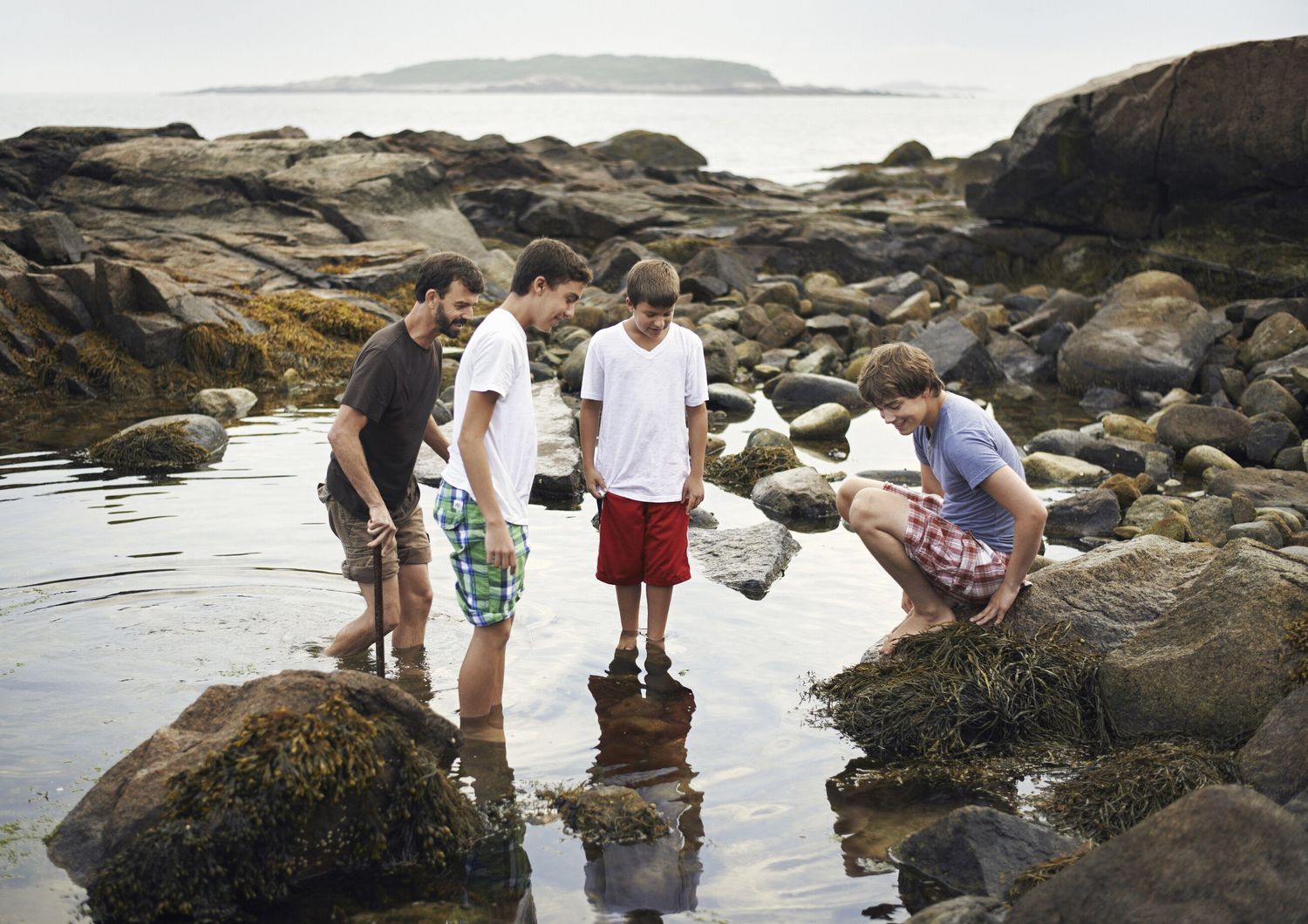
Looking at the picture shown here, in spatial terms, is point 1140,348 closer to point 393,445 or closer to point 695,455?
point 695,455

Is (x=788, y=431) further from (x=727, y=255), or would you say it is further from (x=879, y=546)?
(x=727, y=255)

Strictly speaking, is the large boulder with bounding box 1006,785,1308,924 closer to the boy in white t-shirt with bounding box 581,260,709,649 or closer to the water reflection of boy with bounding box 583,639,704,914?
the water reflection of boy with bounding box 583,639,704,914

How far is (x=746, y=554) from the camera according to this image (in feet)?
29.3

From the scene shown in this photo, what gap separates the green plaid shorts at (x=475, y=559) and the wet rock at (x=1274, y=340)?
12.4 metres

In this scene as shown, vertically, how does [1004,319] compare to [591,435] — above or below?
below

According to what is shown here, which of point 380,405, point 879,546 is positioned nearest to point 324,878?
point 380,405

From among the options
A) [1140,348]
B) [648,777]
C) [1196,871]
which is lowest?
[648,777]

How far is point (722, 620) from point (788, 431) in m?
6.22

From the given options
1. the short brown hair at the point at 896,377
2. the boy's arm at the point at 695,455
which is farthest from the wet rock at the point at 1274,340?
the boy's arm at the point at 695,455

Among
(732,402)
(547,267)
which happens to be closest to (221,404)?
(732,402)

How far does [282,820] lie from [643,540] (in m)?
2.72

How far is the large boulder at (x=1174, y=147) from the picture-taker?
57.3 ft

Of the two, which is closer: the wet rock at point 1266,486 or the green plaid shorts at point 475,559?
the green plaid shorts at point 475,559

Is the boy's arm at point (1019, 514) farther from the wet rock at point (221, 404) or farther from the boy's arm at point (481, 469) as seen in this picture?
the wet rock at point (221, 404)
